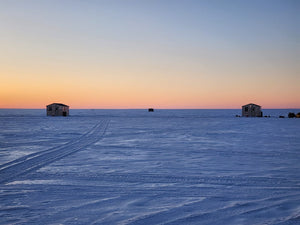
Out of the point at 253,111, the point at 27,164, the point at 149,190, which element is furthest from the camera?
the point at 253,111

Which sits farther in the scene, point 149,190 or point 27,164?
point 27,164

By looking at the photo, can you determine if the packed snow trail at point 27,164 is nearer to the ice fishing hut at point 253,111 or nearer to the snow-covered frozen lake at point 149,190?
the snow-covered frozen lake at point 149,190

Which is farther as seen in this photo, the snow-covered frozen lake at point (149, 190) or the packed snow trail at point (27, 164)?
the packed snow trail at point (27, 164)

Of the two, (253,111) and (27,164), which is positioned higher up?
(253,111)

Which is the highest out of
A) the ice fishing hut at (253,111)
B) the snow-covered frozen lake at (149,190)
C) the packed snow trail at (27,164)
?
the ice fishing hut at (253,111)

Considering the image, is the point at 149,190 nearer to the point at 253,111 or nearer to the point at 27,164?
the point at 27,164

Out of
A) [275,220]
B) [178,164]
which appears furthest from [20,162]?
[275,220]

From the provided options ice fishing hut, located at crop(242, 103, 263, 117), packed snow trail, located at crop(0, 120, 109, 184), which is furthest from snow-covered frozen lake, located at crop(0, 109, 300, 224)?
ice fishing hut, located at crop(242, 103, 263, 117)

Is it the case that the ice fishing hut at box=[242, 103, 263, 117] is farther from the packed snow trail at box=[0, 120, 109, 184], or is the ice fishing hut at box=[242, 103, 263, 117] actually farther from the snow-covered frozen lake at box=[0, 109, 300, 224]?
the packed snow trail at box=[0, 120, 109, 184]

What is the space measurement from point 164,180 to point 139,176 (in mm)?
893

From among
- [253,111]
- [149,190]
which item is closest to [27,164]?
[149,190]

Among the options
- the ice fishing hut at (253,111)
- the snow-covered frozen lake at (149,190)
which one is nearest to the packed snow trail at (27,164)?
the snow-covered frozen lake at (149,190)

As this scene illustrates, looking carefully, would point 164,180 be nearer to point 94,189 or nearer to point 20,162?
point 94,189

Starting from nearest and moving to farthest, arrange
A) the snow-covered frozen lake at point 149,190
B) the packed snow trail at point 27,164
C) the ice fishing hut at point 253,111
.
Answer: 1. the snow-covered frozen lake at point 149,190
2. the packed snow trail at point 27,164
3. the ice fishing hut at point 253,111
